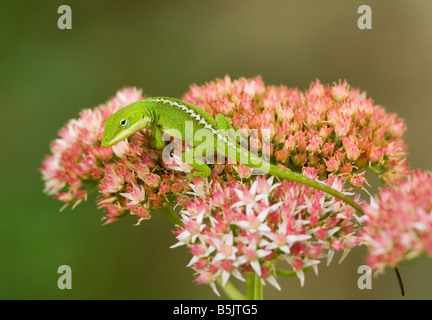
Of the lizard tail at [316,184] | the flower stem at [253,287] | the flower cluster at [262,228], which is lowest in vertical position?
the flower stem at [253,287]

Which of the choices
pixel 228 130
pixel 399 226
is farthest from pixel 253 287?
pixel 399 226

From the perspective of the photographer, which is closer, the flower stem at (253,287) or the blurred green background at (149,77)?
the flower stem at (253,287)

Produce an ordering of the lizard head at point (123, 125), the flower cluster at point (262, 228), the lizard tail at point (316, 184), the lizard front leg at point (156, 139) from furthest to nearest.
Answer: the lizard front leg at point (156, 139), the lizard head at point (123, 125), the lizard tail at point (316, 184), the flower cluster at point (262, 228)

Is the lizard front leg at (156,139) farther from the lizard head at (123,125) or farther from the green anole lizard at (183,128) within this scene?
the lizard head at (123,125)

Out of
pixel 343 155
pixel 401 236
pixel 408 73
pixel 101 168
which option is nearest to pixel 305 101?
pixel 343 155

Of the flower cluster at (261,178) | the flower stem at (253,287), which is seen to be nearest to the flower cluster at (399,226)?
the flower cluster at (261,178)

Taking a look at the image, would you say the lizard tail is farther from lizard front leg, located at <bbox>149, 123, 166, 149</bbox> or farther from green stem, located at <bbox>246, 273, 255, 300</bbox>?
lizard front leg, located at <bbox>149, 123, 166, 149</bbox>

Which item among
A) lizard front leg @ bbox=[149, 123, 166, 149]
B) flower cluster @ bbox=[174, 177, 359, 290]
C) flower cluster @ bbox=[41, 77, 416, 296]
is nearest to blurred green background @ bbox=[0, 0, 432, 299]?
flower cluster @ bbox=[41, 77, 416, 296]

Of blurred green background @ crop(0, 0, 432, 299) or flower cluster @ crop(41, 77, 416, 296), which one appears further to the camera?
blurred green background @ crop(0, 0, 432, 299)
